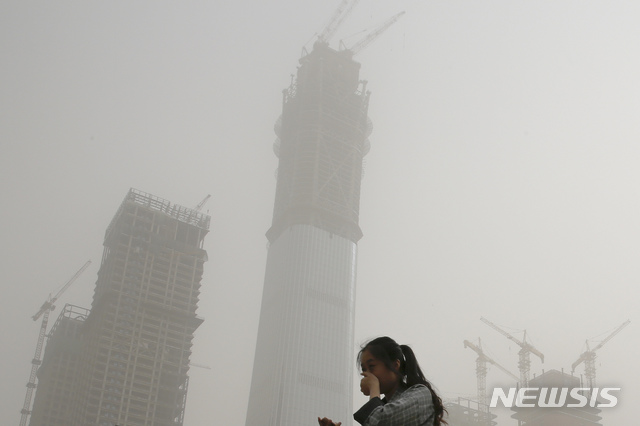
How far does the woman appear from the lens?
21.5 feet

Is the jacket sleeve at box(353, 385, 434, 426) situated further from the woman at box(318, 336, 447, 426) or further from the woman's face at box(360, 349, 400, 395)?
the woman's face at box(360, 349, 400, 395)

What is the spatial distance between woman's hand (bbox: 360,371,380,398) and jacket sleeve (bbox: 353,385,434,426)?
0.11 m

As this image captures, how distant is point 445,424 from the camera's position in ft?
24.3

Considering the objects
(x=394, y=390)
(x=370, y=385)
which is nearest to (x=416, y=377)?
(x=394, y=390)

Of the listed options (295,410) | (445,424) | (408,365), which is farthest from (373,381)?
(295,410)

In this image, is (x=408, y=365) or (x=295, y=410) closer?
(x=408, y=365)

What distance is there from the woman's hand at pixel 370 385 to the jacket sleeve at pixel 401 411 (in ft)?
0.37

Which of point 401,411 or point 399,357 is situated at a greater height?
point 399,357

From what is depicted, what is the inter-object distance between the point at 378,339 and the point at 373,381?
418mm

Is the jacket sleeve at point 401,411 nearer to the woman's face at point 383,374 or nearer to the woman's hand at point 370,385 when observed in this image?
the woman's hand at point 370,385

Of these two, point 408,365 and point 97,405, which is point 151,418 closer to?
point 97,405

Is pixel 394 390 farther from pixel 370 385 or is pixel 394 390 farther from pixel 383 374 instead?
pixel 370 385

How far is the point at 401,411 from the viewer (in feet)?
21.5

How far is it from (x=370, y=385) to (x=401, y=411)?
425 millimetres
